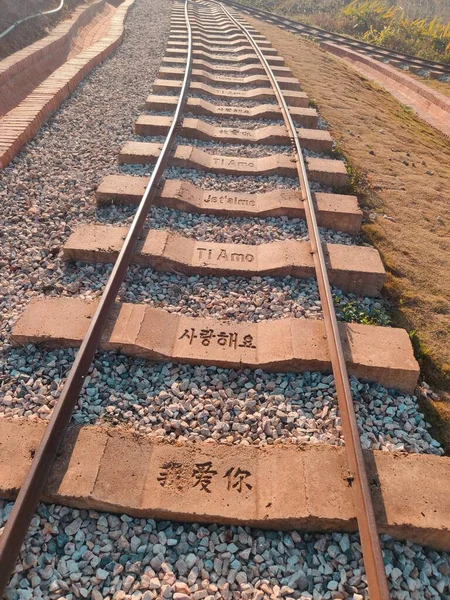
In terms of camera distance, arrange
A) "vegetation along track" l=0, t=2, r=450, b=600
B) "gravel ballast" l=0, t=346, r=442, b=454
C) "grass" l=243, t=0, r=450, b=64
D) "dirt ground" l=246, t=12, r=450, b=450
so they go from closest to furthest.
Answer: "vegetation along track" l=0, t=2, r=450, b=600
"gravel ballast" l=0, t=346, r=442, b=454
"dirt ground" l=246, t=12, r=450, b=450
"grass" l=243, t=0, r=450, b=64

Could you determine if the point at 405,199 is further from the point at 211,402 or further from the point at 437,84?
the point at 437,84

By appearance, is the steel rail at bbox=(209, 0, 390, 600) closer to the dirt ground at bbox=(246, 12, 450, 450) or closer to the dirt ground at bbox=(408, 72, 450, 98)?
the dirt ground at bbox=(246, 12, 450, 450)

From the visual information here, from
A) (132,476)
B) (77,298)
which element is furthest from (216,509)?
(77,298)

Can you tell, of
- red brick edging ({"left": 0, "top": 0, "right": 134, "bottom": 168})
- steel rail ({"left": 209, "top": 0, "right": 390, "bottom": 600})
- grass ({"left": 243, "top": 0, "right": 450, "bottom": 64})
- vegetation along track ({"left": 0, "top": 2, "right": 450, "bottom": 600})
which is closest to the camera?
steel rail ({"left": 209, "top": 0, "right": 390, "bottom": 600})

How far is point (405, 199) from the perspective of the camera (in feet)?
23.1

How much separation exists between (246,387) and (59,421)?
56.1 inches

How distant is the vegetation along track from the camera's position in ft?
9.30

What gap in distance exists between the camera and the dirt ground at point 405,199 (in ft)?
15.4

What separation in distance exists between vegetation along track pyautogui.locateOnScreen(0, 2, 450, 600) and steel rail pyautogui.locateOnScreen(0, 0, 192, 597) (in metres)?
0.01

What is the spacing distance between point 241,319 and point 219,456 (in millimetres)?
1494

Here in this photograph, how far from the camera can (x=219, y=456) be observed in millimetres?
3219

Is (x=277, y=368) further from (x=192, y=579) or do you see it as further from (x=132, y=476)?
(x=192, y=579)

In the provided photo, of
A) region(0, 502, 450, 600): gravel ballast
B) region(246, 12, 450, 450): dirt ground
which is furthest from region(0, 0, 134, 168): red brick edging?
region(0, 502, 450, 600): gravel ballast

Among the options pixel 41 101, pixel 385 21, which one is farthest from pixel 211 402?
pixel 385 21
